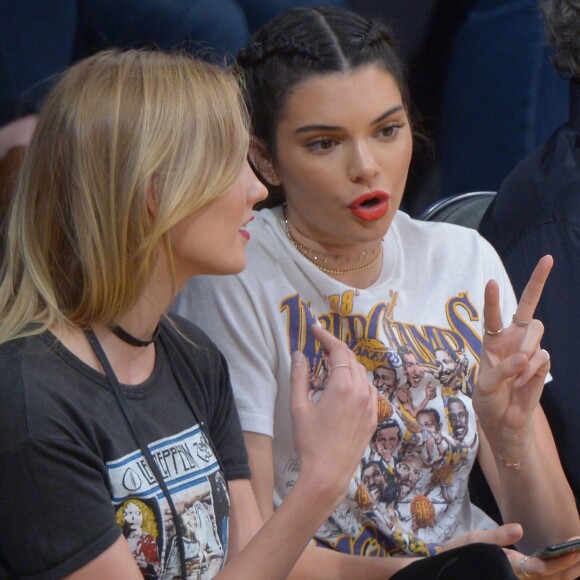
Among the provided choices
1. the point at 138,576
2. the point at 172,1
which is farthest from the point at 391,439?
the point at 172,1

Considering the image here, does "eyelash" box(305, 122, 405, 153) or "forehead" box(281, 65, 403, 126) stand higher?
"forehead" box(281, 65, 403, 126)

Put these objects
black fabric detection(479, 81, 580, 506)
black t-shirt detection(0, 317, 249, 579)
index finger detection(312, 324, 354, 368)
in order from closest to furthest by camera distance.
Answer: black t-shirt detection(0, 317, 249, 579) → index finger detection(312, 324, 354, 368) → black fabric detection(479, 81, 580, 506)

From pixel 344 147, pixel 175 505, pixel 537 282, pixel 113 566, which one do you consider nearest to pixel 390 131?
pixel 344 147

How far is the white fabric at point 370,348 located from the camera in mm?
1451

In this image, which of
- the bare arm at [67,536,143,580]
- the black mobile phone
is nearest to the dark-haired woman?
the black mobile phone

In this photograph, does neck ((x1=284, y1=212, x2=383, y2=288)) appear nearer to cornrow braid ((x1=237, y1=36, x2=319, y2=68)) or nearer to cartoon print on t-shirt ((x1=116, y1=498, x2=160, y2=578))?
cornrow braid ((x1=237, y1=36, x2=319, y2=68))

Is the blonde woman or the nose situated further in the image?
the nose

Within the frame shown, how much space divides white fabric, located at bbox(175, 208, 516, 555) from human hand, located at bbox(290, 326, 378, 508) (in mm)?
162

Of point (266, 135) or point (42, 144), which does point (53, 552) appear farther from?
point (266, 135)

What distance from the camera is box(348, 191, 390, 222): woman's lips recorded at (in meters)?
1.46

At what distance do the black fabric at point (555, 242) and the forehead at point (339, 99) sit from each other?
0.35 m

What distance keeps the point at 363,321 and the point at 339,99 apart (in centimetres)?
30

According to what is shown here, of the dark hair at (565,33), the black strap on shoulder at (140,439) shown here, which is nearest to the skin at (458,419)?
the black strap on shoulder at (140,439)

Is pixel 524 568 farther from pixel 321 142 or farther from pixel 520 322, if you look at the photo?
pixel 321 142
